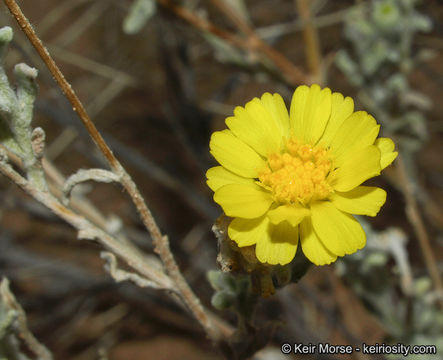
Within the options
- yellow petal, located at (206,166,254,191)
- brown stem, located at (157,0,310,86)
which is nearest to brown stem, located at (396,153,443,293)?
brown stem, located at (157,0,310,86)

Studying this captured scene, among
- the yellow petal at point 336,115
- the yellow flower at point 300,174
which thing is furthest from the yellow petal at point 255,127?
the yellow petal at point 336,115

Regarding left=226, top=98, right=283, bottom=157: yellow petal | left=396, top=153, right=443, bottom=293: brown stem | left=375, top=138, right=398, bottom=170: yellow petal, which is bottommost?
left=396, top=153, right=443, bottom=293: brown stem

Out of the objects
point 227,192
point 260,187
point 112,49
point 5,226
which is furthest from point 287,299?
point 112,49

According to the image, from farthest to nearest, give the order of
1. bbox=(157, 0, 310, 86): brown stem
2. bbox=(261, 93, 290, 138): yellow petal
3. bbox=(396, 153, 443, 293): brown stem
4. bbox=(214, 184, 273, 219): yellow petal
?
bbox=(157, 0, 310, 86): brown stem → bbox=(396, 153, 443, 293): brown stem → bbox=(261, 93, 290, 138): yellow petal → bbox=(214, 184, 273, 219): yellow petal

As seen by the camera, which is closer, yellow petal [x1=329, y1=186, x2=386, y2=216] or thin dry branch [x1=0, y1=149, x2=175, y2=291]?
yellow petal [x1=329, y1=186, x2=386, y2=216]

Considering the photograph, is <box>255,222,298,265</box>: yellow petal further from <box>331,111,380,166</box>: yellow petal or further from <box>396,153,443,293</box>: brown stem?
<box>396,153,443,293</box>: brown stem

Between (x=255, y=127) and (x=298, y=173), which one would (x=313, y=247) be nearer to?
(x=298, y=173)
